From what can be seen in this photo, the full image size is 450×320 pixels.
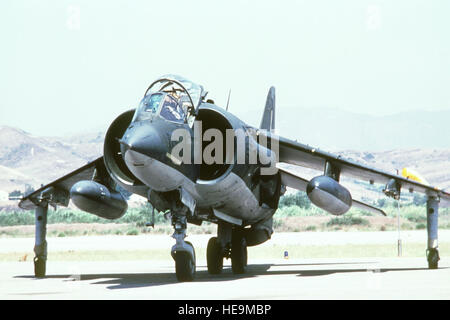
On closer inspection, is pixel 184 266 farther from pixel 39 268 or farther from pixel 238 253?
pixel 39 268

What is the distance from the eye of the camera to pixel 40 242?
17.4m

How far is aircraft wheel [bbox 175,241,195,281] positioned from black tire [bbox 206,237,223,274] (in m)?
4.24

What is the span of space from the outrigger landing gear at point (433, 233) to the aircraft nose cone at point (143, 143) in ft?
27.7

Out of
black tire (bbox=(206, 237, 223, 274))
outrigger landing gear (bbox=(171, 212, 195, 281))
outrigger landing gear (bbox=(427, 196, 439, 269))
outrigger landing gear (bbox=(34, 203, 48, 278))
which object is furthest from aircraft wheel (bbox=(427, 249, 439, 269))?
outrigger landing gear (bbox=(34, 203, 48, 278))

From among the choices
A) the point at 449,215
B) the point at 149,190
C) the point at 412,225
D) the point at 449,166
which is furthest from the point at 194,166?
the point at 449,166

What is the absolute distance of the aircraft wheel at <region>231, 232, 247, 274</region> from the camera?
60.2ft

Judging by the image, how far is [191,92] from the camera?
13.9 m

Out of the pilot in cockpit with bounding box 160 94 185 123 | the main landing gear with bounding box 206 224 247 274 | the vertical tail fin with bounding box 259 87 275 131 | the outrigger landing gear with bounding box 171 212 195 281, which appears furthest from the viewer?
the vertical tail fin with bounding box 259 87 275 131

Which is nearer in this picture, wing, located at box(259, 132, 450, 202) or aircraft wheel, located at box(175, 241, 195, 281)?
aircraft wheel, located at box(175, 241, 195, 281)

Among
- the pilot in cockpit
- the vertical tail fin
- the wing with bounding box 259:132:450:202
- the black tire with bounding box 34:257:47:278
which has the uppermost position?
the vertical tail fin

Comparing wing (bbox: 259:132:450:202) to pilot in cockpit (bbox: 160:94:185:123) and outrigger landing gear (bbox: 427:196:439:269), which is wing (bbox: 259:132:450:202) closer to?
outrigger landing gear (bbox: 427:196:439:269)

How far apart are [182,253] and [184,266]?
263 mm

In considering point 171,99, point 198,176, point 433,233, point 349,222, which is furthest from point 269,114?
point 349,222
